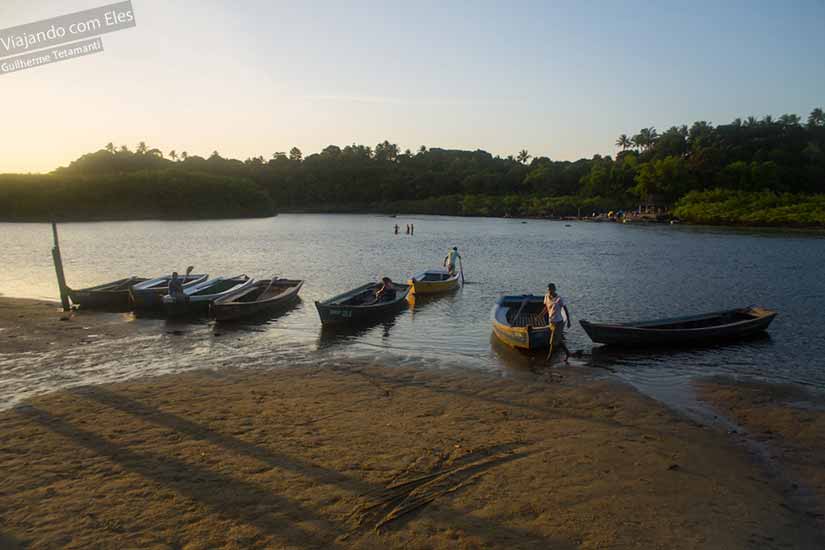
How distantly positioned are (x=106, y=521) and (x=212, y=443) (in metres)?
2.43

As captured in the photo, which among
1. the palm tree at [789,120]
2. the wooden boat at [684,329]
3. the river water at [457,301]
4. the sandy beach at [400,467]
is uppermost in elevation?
the palm tree at [789,120]

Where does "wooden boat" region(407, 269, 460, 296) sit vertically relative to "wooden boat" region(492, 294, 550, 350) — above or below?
below

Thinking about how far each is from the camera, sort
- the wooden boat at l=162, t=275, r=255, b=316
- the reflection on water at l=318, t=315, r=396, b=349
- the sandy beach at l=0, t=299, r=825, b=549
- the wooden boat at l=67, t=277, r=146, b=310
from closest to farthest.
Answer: the sandy beach at l=0, t=299, r=825, b=549 → the reflection on water at l=318, t=315, r=396, b=349 → the wooden boat at l=162, t=275, r=255, b=316 → the wooden boat at l=67, t=277, r=146, b=310

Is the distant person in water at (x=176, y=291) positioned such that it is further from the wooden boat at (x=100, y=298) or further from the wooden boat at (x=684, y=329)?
the wooden boat at (x=684, y=329)

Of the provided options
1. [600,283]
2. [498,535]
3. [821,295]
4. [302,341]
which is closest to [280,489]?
[498,535]

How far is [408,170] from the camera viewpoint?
18750 centimetres

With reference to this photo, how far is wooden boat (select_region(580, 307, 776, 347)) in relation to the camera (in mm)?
16859

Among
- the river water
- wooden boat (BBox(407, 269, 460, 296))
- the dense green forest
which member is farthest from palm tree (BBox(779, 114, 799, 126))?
wooden boat (BBox(407, 269, 460, 296))

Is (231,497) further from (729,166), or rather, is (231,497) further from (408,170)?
(408,170)

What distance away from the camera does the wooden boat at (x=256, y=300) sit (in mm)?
20375

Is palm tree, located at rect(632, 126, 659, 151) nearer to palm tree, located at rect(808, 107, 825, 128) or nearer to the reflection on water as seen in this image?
palm tree, located at rect(808, 107, 825, 128)

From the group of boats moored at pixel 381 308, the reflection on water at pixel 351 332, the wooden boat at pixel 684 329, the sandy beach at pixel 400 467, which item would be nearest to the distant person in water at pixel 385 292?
the group of boats moored at pixel 381 308

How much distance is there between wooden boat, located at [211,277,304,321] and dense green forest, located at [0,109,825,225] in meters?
95.3

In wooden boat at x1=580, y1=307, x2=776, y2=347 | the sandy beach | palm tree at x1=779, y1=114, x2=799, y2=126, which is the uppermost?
palm tree at x1=779, y1=114, x2=799, y2=126
